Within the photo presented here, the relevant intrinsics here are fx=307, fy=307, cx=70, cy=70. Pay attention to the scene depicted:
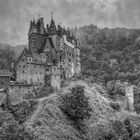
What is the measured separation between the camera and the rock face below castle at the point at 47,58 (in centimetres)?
6094

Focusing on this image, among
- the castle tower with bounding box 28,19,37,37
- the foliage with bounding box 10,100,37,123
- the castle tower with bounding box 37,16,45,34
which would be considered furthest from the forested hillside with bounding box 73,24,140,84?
the foliage with bounding box 10,100,37,123

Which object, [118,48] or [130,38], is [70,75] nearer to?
[118,48]

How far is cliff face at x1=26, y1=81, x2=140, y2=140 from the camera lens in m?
49.6

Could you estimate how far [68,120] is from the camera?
54.8 m

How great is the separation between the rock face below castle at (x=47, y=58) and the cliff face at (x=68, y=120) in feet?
14.2

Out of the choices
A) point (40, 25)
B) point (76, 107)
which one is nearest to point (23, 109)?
point (76, 107)

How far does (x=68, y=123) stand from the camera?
54.0 metres

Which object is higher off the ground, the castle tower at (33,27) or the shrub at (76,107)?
the castle tower at (33,27)

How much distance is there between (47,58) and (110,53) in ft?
271

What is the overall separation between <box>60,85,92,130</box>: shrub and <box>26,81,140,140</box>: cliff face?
1.07 m

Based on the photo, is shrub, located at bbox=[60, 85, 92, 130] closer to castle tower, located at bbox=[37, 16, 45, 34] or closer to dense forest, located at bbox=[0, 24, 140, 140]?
dense forest, located at bbox=[0, 24, 140, 140]

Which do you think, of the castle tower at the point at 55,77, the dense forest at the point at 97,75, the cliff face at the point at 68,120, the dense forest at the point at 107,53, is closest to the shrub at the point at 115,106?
the dense forest at the point at 97,75

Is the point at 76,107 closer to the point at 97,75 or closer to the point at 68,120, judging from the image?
the point at 68,120

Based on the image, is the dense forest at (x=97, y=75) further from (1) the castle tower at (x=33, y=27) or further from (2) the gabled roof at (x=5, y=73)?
(1) the castle tower at (x=33, y=27)
